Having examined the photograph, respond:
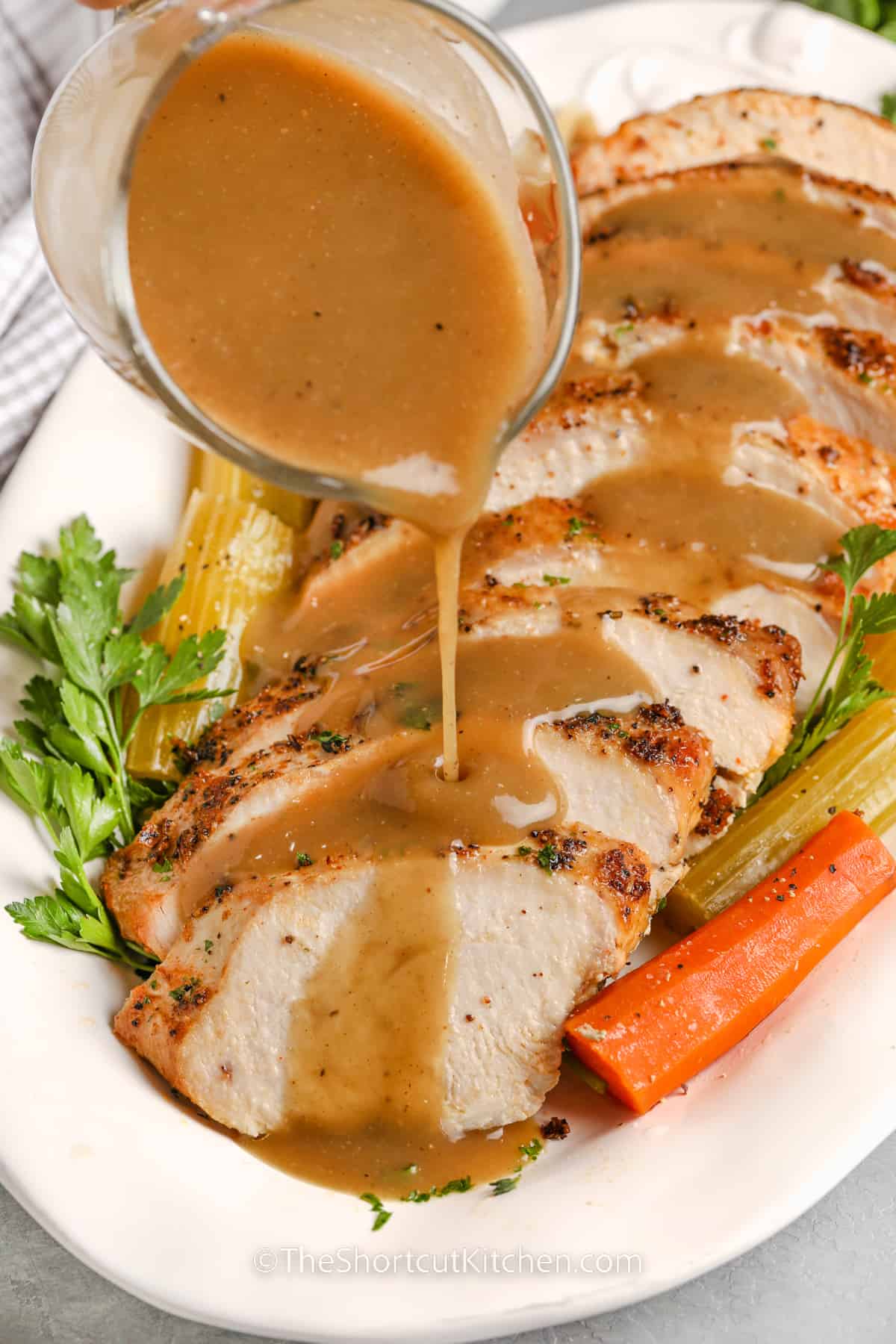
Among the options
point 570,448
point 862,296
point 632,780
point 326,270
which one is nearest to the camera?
point 326,270

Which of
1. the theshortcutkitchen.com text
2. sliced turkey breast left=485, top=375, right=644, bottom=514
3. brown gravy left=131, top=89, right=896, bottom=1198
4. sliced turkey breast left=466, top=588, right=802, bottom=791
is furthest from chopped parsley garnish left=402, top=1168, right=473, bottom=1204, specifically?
sliced turkey breast left=485, top=375, right=644, bottom=514

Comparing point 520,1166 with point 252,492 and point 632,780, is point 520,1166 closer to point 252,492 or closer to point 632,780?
point 632,780

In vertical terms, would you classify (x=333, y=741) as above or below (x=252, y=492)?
below

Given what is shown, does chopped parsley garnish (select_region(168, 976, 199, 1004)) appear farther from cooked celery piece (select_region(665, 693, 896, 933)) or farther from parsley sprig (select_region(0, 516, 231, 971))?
cooked celery piece (select_region(665, 693, 896, 933))

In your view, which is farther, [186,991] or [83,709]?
[83,709]

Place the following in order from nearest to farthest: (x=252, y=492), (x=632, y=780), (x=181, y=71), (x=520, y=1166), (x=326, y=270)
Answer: (x=181, y=71) < (x=326, y=270) < (x=520, y=1166) < (x=632, y=780) < (x=252, y=492)

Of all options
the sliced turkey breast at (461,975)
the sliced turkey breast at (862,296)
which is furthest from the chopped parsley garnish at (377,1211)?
the sliced turkey breast at (862,296)

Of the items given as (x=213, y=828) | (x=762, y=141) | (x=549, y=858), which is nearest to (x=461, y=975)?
(x=549, y=858)

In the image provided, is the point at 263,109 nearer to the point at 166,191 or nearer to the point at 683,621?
the point at 166,191
